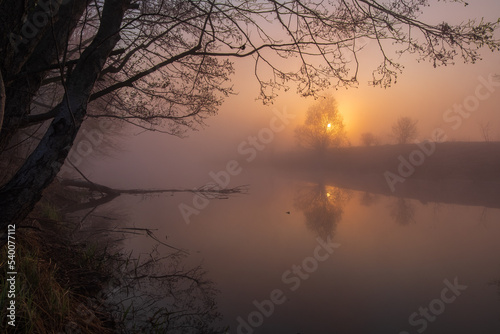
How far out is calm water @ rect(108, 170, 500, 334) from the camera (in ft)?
10.0

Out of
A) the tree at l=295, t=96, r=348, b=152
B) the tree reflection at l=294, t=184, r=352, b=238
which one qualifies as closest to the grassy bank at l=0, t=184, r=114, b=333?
the tree reflection at l=294, t=184, r=352, b=238

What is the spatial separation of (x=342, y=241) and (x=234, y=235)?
7.78ft

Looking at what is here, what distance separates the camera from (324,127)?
2783 cm

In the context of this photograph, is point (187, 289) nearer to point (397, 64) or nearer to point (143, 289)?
point (143, 289)

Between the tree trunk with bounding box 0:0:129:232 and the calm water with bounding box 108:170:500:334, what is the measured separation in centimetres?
231

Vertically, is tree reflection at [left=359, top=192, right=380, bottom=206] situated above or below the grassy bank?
above

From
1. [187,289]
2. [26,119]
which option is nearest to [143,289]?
[187,289]

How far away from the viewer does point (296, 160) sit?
32188mm

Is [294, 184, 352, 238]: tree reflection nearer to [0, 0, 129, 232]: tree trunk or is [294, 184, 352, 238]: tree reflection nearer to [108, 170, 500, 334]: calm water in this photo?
[108, 170, 500, 334]: calm water

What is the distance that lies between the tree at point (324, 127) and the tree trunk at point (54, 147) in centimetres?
2712

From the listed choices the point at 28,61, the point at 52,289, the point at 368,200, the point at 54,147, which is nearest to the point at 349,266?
the point at 52,289

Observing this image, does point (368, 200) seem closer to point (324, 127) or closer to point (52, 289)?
point (52, 289)

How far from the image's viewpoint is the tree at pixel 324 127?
27.7 metres

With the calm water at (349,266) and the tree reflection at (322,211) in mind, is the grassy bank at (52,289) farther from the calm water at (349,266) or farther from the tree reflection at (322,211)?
the tree reflection at (322,211)
